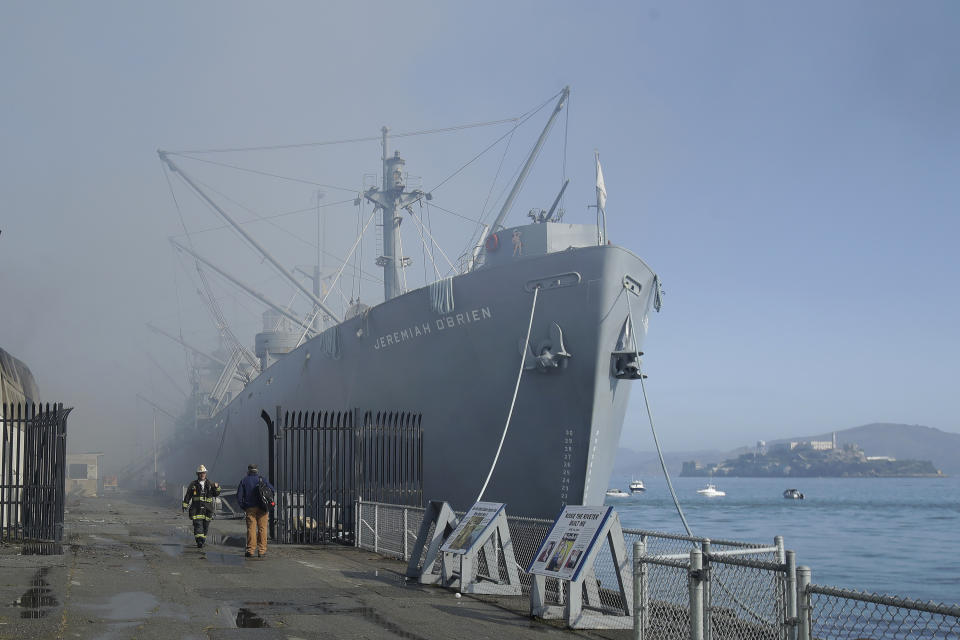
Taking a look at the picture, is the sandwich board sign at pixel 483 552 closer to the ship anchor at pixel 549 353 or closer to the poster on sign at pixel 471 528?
the poster on sign at pixel 471 528

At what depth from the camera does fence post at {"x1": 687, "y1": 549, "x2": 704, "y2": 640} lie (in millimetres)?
7660

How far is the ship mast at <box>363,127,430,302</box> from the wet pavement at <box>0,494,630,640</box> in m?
20.0

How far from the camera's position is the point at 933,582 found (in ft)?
133

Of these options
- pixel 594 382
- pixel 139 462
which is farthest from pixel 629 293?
pixel 139 462

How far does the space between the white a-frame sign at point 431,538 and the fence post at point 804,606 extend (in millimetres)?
6480

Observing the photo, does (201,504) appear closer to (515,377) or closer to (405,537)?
(405,537)

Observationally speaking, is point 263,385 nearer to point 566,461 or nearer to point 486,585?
point 566,461

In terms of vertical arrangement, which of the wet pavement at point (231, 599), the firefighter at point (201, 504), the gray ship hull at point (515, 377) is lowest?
the wet pavement at point (231, 599)

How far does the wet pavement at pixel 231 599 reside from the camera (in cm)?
893

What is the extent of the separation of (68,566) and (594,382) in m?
11.8

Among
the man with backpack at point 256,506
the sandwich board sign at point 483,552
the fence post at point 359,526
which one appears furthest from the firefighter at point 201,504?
the sandwich board sign at point 483,552

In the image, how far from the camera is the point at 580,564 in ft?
30.2

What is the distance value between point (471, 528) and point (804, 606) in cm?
571

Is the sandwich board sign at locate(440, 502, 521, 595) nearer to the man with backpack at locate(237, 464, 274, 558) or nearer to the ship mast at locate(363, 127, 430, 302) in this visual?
the man with backpack at locate(237, 464, 274, 558)
